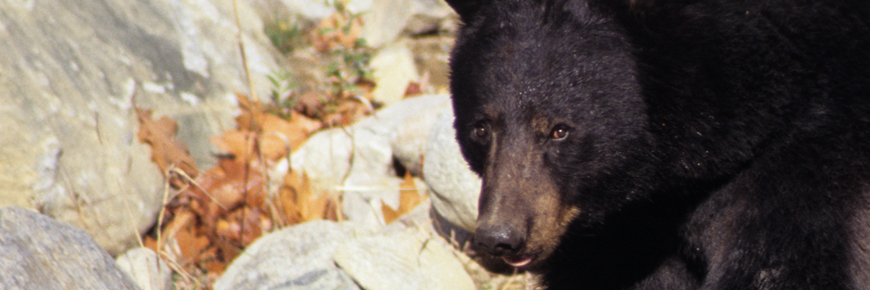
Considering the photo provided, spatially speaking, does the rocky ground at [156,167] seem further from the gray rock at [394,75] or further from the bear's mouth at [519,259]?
the bear's mouth at [519,259]

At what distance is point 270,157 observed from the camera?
4582 millimetres

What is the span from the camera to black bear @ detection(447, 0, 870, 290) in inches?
92.7

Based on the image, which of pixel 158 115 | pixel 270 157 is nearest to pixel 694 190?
pixel 270 157

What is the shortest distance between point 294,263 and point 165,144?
1.28m

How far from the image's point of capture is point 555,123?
2568 mm

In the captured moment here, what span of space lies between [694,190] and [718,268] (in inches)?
11.0

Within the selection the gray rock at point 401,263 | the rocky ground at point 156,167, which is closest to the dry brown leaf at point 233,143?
the rocky ground at point 156,167

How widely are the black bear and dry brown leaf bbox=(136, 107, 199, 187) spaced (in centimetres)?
207

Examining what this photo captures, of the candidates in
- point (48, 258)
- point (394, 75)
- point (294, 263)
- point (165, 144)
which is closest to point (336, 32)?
point (394, 75)

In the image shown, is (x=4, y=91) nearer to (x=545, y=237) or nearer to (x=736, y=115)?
(x=545, y=237)

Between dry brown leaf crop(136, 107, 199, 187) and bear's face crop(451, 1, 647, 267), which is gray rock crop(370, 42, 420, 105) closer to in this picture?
dry brown leaf crop(136, 107, 199, 187)

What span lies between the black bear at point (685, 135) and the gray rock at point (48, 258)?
1513 millimetres

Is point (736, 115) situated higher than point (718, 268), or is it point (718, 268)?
point (736, 115)

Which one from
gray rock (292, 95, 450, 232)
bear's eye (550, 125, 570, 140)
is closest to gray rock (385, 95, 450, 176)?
gray rock (292, 95, 450, 232)
